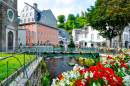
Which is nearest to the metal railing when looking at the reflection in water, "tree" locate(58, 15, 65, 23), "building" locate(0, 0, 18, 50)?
the reflection in water

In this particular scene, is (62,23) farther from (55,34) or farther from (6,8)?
(6,8)

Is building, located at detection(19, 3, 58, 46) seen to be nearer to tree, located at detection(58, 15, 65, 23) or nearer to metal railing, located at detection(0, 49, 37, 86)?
metal railing, located at detection(0, 49, 37, 86)

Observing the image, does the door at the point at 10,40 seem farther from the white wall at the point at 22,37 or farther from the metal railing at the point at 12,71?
the white wall at the point at 22,37

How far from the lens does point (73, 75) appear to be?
1968 mm

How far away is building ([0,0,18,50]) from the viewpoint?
16.3 metres

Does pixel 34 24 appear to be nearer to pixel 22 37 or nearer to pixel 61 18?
pixel 22 37

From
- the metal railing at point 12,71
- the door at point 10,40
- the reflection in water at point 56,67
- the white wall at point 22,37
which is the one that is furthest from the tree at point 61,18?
the metal railing at point 12,71

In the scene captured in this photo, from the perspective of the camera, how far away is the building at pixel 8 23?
16294 millimetres

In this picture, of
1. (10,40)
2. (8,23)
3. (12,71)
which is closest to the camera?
(12,71)

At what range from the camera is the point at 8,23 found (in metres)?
18.0

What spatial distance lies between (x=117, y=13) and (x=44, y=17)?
3102cm

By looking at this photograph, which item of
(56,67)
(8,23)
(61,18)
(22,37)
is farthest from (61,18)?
(56,67)

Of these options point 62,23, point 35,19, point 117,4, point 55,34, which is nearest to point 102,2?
point 117,4

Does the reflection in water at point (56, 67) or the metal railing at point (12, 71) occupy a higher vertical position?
the metal railing at point (12, 71)
